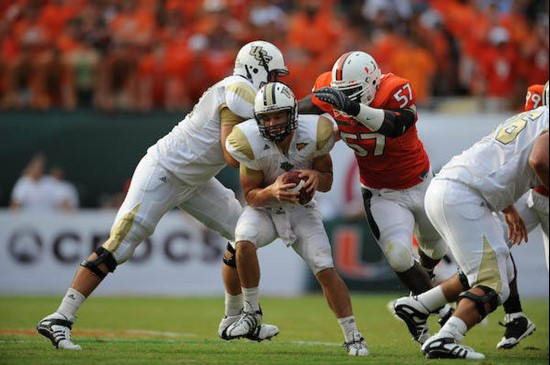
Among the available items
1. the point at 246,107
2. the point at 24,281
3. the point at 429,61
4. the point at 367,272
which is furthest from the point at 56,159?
the point at 246,107

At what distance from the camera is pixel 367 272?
14320 millimetres

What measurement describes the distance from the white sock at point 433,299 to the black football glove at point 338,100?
1.32 m

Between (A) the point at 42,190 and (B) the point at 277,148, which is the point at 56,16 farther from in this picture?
(B) the point at 277,148

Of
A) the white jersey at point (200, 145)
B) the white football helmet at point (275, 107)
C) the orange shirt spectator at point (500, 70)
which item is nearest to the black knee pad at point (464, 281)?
the white football helmet at point (275, 107)

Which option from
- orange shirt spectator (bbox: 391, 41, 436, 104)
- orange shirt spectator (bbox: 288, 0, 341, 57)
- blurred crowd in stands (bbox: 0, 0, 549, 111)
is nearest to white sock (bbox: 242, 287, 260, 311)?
blurred crowd in stands (bbox: 0, 0, 549, 111)

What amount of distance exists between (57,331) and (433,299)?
102 inches

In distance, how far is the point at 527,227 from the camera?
26.4 ft

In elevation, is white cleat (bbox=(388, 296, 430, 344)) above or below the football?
below

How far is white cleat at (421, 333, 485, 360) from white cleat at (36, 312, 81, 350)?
2418mm

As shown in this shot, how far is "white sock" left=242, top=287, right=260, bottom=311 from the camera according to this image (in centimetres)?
748

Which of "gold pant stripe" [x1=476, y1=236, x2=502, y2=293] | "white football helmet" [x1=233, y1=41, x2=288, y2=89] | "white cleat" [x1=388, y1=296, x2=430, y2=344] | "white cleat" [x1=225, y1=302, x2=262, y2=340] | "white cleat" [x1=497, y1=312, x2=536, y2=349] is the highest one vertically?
"white football helmet" [x1=233, y1=41, x2=288, y2=89]

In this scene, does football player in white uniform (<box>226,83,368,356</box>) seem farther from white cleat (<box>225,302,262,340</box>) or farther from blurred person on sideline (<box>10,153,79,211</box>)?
blurred person on sideline (<box>10,153,79,211</box>)

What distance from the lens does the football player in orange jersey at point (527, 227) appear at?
7.88 metres

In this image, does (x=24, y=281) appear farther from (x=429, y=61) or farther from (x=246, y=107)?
(x=246, y=107)
